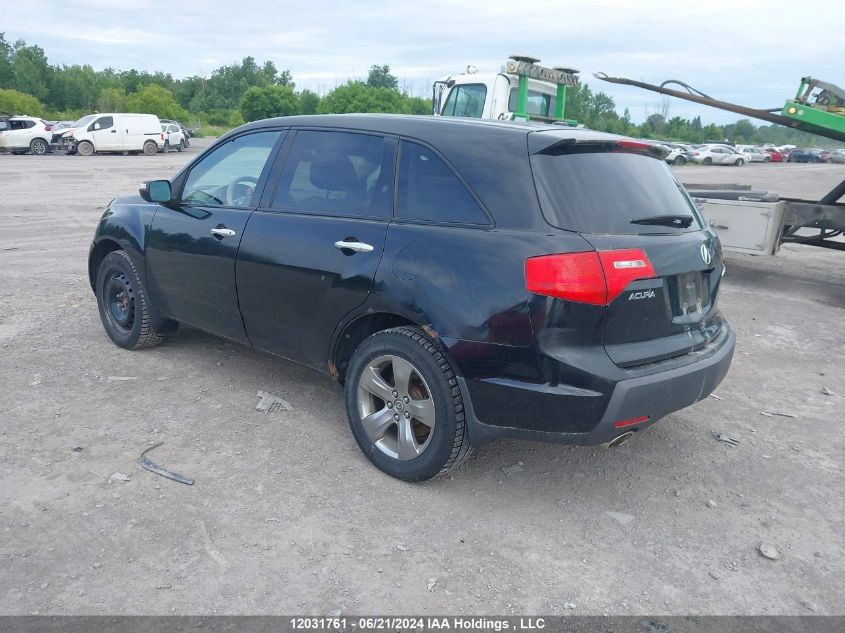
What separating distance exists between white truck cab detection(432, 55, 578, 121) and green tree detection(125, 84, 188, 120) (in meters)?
60.2

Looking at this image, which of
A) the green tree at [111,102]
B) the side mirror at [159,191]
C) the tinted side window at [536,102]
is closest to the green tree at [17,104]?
the green tree at [111,102]

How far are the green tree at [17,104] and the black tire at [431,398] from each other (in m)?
63.4

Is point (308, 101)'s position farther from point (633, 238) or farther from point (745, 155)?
point (633, 238)

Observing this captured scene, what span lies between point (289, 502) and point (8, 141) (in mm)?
33715

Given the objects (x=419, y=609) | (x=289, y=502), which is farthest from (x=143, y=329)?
(x=419, y=609)

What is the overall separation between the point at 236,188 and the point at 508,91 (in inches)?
305

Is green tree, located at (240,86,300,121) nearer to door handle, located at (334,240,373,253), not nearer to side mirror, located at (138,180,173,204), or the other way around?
side mirror, located at (138,180,173,204)

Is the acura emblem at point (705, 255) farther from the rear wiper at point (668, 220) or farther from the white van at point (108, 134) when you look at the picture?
the white van at point (108, 134)

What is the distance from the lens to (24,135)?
31359mm

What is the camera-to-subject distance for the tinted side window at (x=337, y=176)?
12.5 ft

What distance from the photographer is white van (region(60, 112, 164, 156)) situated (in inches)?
1264

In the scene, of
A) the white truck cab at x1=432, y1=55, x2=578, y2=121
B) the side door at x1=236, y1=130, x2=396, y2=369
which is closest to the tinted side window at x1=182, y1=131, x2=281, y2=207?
the side door at x1=236, y1=130, x2=396, y2=369

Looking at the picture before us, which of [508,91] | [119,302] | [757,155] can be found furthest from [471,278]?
[757,155]

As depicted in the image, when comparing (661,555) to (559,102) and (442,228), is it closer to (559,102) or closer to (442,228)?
(442,228)
